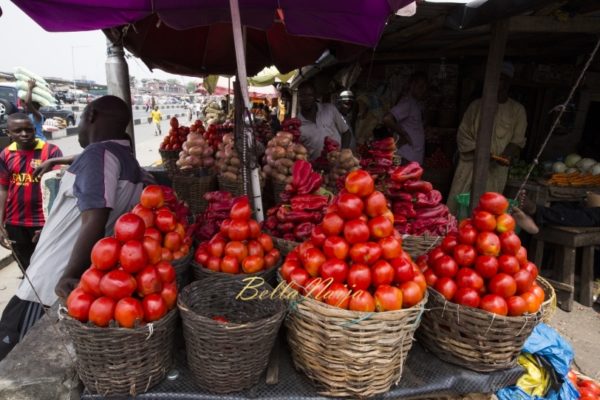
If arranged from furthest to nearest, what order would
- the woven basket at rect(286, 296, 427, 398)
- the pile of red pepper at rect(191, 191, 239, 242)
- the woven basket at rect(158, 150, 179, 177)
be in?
the woven basket at rect(158, 150, 179, 177), the pile of red pepper at rect(191, 191, 239, 242), the woven basket at rect(286, 296, 427, 398)

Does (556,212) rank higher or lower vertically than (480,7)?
lower

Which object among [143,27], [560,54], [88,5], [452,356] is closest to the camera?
[452,356]

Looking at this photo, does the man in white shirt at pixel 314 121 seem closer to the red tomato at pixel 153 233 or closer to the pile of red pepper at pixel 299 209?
the pile of red pepper at pixel 299 209

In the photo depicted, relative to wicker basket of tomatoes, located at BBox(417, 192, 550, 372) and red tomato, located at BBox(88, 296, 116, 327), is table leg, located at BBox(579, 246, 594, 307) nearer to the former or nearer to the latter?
wicker basket of tomatoes, located at BBox(417, 192, 550, 372)

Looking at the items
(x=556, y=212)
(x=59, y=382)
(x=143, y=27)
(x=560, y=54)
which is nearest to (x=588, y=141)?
(x=560, y=54)

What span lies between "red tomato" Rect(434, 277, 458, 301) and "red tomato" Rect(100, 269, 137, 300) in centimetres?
143

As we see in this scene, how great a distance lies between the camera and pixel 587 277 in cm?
455

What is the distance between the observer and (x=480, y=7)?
3.21 m

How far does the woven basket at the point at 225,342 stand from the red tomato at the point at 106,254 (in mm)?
316

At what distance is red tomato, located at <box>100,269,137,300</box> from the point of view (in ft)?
4.85

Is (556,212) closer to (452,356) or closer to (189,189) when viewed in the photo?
(452,356)

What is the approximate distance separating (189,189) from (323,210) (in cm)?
224

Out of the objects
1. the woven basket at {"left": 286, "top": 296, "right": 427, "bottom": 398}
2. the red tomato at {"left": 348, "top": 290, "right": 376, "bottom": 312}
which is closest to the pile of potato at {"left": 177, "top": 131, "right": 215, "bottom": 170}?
the woven basket at {"left": 286, "top": 296, "right": 427, "bottom": 398}

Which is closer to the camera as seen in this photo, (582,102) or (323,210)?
(323,210)
